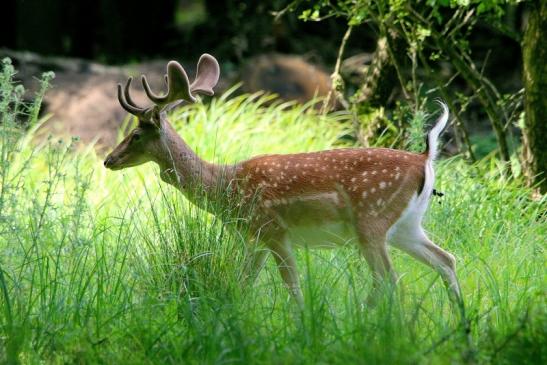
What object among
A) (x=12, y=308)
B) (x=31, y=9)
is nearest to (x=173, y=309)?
(x=12, y=308)

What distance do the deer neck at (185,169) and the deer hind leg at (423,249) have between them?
94cm

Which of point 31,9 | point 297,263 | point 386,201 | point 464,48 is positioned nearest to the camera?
point 386,201

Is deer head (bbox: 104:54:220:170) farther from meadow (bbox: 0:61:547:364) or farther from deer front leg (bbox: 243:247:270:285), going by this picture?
deer front leg (bbox: 243:247:270:285)

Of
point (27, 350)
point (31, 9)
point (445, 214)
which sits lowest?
point (27, 350)

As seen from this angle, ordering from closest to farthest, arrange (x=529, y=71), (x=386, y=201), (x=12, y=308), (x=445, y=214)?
(x=12, y=308) < (x=386, y=201) < (x=445, y=214) < (x=529, y=71)

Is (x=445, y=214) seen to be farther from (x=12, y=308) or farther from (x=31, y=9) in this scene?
(x=31, y=9)

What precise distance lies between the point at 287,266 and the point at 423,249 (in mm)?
734

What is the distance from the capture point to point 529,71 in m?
6.54

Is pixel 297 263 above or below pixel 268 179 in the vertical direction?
below

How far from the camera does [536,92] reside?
255 inches

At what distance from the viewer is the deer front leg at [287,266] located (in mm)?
4861

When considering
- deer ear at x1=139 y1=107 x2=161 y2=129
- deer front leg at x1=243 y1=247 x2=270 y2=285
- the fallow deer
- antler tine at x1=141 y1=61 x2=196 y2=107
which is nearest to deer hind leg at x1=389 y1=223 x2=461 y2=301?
the fallow deer

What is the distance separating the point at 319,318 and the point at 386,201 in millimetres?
1043

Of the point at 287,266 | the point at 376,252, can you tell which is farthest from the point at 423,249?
the point at 287,266
